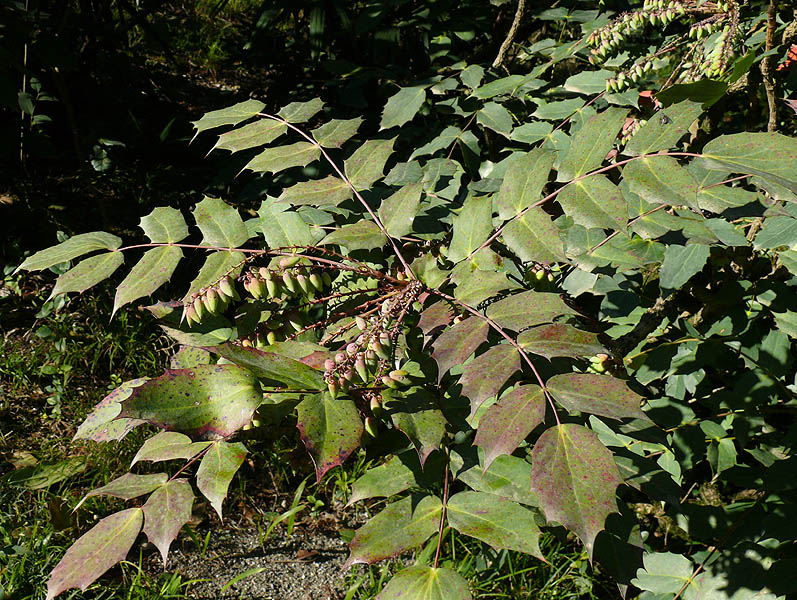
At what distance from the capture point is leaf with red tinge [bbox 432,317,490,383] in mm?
778

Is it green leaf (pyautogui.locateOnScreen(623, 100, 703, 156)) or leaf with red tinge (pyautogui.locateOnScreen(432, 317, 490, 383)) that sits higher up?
green leaf (pyautogui.locateOnScreen(623, 100, 703, 156))

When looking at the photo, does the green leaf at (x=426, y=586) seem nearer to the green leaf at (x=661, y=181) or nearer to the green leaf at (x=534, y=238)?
the green leaf at (x=534, y=238)

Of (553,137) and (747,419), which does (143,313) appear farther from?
(747,419)

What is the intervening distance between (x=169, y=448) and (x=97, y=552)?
0.15 m

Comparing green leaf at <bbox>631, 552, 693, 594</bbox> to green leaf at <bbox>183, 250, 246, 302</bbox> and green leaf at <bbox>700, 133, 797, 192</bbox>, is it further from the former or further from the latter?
green leaf at <bbox>183, 250, 246, 302</bbox>

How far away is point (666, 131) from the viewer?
0.92 metres

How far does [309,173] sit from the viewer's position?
2.16 metres

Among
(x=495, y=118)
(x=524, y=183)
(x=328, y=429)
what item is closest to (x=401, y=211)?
(x=524, y=183)

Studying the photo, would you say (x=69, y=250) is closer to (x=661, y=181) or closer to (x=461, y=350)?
(x=461, y=350)

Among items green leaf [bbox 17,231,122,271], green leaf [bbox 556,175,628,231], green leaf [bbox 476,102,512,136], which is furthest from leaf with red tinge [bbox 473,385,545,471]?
green leaf [bbox 476,102,512,136]

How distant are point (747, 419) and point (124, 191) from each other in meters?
2.80

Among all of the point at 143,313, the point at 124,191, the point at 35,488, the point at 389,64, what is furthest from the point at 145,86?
the point at 35,488

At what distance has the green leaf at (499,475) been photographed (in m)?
0.92

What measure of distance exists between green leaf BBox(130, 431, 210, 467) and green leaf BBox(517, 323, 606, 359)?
437 mm
